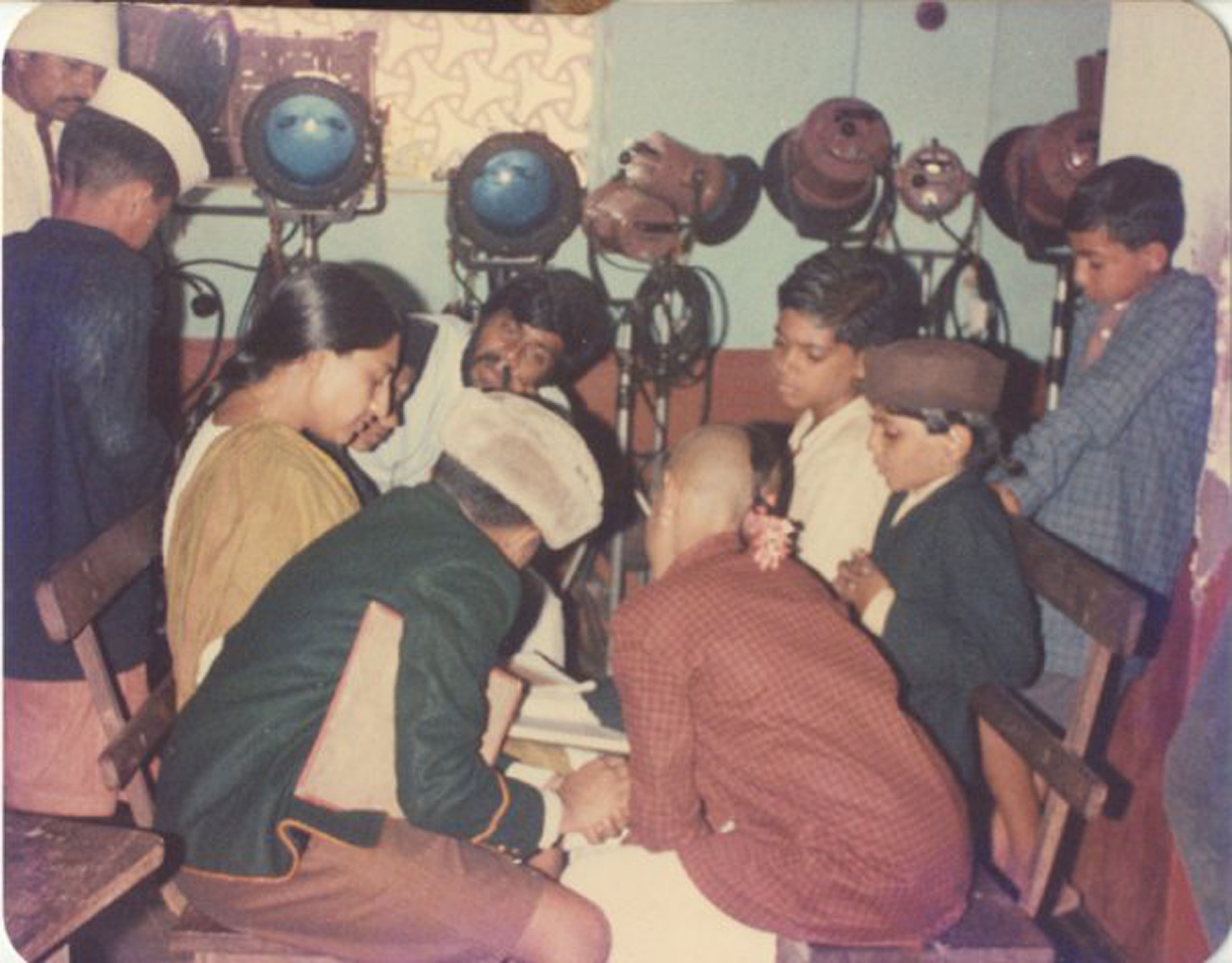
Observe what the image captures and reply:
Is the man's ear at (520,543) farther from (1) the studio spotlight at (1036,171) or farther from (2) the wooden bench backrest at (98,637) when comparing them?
(1) the studio spotlight at (1036,171)

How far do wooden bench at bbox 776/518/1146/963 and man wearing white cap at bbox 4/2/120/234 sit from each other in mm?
1308

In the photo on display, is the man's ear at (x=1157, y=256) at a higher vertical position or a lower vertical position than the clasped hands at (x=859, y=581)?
higher

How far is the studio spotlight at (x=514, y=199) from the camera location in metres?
1.74

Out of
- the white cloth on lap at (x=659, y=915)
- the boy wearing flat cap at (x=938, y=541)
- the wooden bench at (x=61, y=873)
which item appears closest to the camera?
the wooden bench at (x=61, y=873)

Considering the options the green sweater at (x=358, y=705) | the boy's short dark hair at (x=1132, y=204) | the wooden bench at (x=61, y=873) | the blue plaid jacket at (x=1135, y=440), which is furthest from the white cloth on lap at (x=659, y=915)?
the boy's short dark hair at (x=1132, y=204)

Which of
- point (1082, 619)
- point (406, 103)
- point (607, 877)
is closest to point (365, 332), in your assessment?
point (406, 103)

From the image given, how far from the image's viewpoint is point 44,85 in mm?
1698

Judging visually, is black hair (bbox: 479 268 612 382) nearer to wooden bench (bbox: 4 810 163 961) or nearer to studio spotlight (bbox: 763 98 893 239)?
studio spotlight (bbox: 763 98 893 239)

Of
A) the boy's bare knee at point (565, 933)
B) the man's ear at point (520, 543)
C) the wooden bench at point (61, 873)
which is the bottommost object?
the boy's bare knee at point (565, 933)

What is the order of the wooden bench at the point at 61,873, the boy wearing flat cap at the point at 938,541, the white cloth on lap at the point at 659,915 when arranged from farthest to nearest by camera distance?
the boy wearing flat cap at the point at 938,541
the white cloth on lap at the point at 659,915
the wooden bench at the point at 61,873

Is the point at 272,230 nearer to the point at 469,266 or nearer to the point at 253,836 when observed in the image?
the point at 469,266

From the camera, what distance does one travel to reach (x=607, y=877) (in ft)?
5.69

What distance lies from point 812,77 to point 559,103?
321mm

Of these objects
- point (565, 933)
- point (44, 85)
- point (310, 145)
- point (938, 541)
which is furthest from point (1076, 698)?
point (44, 85)
